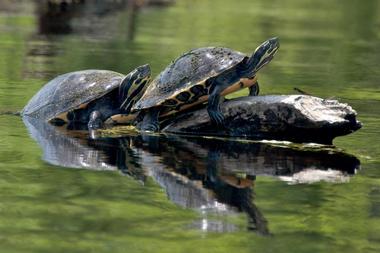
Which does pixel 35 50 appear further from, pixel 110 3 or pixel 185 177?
pixel 110 3

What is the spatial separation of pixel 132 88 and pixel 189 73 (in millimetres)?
797

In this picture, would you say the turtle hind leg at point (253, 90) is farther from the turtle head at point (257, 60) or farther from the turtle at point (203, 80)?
the turtle head at point (257, 60)

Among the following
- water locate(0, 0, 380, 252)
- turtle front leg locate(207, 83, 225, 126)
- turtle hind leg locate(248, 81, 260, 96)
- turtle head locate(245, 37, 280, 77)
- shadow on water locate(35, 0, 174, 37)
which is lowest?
water locate(0, 0, 380, 252)

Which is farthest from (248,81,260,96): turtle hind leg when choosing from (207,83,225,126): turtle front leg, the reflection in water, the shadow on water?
the shadow on water

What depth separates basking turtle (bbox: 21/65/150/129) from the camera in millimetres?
9086

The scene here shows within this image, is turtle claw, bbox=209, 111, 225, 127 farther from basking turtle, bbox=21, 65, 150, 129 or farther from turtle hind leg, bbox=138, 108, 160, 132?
basking turtle, bbox=21, 65, 150, 129

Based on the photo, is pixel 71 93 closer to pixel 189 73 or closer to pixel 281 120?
pixel 189 73

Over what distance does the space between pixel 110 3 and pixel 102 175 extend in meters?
25.9

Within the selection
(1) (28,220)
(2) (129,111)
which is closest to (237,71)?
(2) (129,111)

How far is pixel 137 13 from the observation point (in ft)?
93.0

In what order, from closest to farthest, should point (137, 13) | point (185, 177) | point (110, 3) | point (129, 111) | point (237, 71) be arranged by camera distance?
1. point (185, 177)
2. point (237, 71)
3. point (129, 111)
4. point (137, 13)
5. point (110, 3)

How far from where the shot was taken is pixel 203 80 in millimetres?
8359

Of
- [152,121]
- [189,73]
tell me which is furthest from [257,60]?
[152,121]

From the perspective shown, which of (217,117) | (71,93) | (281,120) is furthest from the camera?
(71,93)
